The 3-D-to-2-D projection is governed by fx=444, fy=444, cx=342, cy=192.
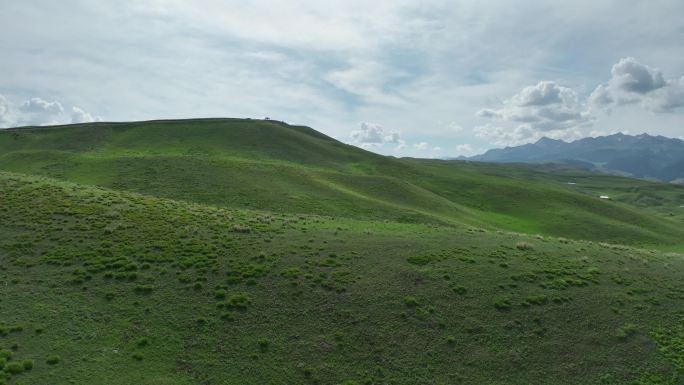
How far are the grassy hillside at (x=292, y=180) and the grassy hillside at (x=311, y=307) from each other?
26874 millimetres

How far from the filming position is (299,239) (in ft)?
137

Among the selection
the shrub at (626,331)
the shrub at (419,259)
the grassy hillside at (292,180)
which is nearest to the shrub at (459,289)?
the shrub at (419,259)

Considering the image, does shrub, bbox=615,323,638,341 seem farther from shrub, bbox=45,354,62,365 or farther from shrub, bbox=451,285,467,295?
shrub, bbox=45,354,62,365

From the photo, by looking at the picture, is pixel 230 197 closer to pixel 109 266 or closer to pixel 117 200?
pixel 117 200

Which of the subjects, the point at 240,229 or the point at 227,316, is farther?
the point at 240,229

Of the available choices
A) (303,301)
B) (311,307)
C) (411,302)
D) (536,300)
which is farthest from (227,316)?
(536,300)

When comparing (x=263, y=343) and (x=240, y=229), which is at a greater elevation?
(x=240, y=229)

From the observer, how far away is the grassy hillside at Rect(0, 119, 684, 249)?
72688 mm

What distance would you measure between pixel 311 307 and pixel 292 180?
55944 mm

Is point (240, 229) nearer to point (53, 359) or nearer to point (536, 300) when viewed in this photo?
point (53, 359)

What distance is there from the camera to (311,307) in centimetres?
3009

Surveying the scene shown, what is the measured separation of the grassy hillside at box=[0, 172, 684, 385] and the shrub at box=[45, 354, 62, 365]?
0.13 m

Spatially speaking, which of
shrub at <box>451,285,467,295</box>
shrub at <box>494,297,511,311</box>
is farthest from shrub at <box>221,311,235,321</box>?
shrub at <box>494,297,511,311</box>

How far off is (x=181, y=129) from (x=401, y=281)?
399 feet
